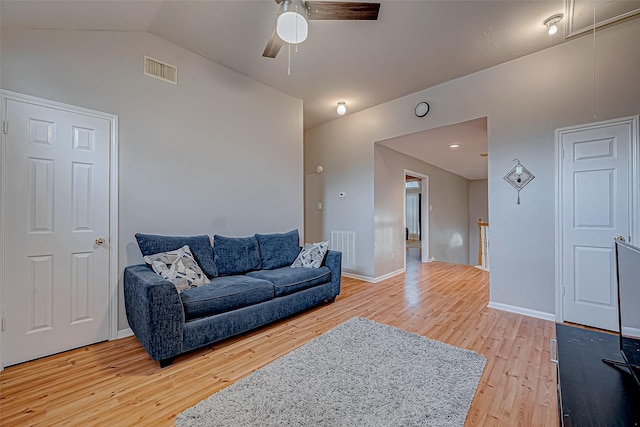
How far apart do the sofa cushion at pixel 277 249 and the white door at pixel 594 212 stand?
307cm

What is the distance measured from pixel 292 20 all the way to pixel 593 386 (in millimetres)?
2527

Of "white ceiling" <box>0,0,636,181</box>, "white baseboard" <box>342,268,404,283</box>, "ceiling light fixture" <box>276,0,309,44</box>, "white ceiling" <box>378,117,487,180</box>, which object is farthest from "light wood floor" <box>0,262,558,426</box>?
"white ceiling" <box>0,0,636,181</box>

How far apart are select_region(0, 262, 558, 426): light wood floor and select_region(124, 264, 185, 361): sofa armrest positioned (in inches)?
6.8

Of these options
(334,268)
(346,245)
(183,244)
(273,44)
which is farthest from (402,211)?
(183,244)

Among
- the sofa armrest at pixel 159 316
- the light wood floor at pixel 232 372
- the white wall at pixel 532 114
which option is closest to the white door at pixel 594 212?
the white wall at pixel 532 114

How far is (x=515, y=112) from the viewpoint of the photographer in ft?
10.1

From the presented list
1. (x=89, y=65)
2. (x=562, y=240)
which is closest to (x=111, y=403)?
(x=89, y=65)

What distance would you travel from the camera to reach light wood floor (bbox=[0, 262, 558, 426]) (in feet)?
4.95

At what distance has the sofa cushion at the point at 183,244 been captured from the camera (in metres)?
2.47

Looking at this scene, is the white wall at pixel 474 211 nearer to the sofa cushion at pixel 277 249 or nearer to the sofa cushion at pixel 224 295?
the sofa cushion at pixel 277 249

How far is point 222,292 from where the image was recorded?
2.32 meters

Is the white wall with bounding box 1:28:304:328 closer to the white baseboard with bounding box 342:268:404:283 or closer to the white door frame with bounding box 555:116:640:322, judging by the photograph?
the white baseboard with bounding box 342:268:404:283

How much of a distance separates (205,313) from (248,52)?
2.80 metres

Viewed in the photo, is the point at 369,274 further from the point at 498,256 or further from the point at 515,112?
the point at 515,112
